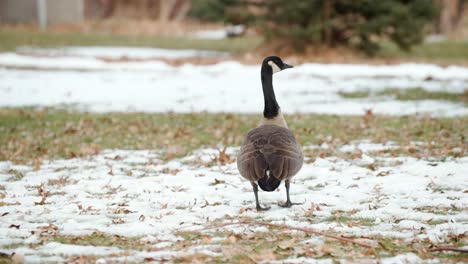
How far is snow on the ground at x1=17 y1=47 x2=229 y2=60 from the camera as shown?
85.6 ft

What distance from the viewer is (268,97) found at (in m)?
7.50

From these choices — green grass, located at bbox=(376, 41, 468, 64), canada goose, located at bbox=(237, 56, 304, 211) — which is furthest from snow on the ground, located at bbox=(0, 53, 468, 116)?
canada goose, located at bbox=(237, 56, 304, 211)

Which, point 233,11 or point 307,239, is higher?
point 233,11

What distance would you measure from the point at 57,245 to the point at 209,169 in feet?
12.1

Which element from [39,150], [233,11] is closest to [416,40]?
[233,11]

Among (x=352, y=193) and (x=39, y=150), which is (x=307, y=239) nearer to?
(x=352, y=193)

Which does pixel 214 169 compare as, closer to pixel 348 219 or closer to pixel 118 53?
pixel 348 219

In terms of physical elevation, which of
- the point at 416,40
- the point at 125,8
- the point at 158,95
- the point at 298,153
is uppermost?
the point at 125,8

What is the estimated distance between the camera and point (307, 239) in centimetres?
575

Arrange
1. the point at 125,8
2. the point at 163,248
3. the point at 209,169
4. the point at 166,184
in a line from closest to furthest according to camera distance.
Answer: the point at 163,248 → the point at 166,184 → the point at 209,169 → the point at 125,8

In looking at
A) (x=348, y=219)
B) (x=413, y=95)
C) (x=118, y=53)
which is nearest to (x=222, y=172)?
(x=348, y=219)

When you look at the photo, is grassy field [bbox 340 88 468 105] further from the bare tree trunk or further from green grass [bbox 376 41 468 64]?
the bare tree trunk

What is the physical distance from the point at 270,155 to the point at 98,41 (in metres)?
29.0

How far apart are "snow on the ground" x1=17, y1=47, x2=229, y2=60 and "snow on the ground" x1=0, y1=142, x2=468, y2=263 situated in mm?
16267
